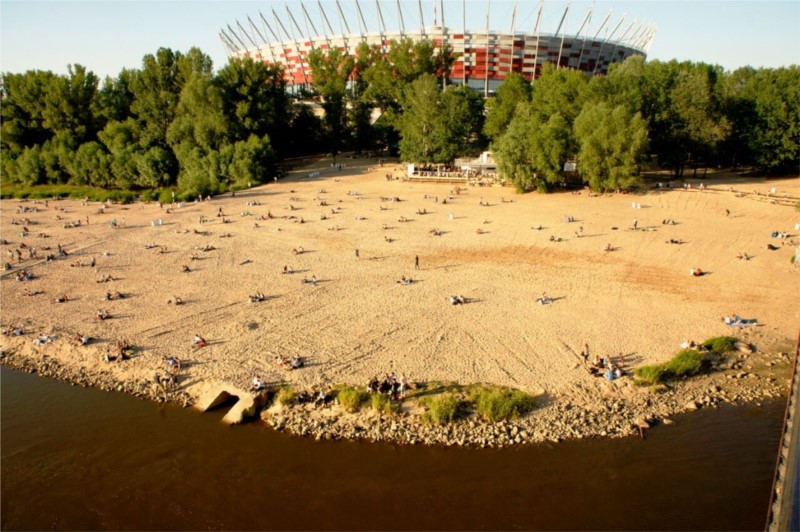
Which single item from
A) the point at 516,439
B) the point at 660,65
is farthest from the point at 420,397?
the point at 660,65

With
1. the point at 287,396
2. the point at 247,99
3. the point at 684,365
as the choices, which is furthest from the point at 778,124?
the point at 247,99

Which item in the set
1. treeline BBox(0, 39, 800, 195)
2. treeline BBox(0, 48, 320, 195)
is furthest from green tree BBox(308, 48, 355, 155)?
treeline BBox(0, 48, 320, 195)

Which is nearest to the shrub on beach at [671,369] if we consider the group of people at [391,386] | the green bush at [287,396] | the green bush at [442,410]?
the green bush at [442,410]

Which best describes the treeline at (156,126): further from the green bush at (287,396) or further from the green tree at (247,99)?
the green bush at (287,396)

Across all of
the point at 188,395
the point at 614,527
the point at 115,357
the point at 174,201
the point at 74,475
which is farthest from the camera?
the point at 174,201

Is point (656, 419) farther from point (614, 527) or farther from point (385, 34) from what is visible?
point (385, 34)

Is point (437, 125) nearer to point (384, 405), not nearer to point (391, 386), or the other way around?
point (391, 386)
